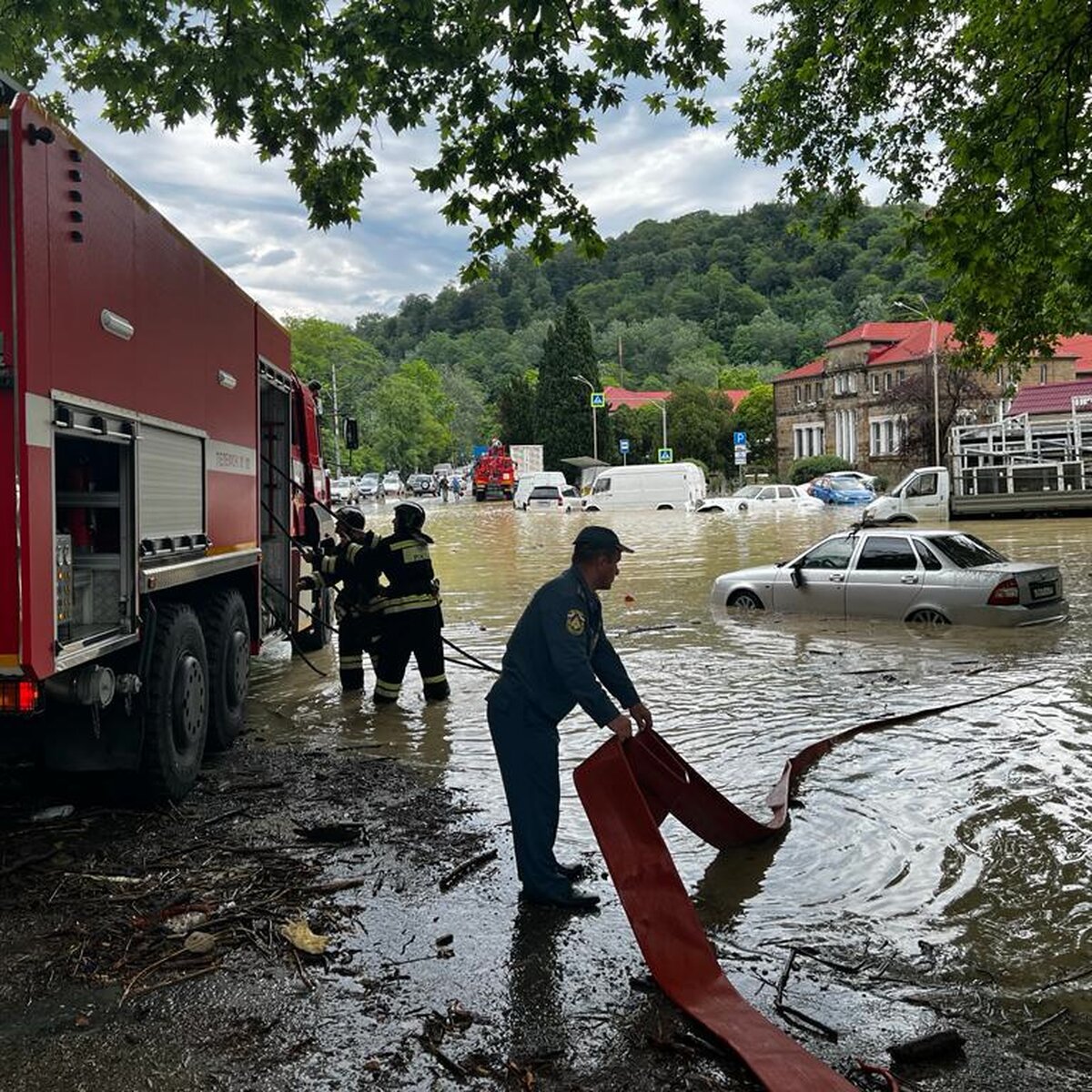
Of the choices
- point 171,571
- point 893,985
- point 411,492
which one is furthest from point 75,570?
point 411,492

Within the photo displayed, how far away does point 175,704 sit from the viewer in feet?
21.0

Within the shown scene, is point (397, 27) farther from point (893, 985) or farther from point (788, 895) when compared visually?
→ point (893, 985)

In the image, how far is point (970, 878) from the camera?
17.7ft

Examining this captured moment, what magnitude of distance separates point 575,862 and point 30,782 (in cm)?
360

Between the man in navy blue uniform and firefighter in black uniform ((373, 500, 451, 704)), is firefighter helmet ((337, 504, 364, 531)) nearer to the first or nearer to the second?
firefighter in black uniform ((373, 500, 451, 704))

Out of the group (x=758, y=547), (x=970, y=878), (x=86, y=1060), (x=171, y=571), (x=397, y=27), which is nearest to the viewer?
(x=86, y=1060)

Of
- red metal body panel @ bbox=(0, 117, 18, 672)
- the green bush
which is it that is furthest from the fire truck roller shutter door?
the green bush

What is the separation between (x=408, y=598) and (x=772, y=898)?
4.60 meters

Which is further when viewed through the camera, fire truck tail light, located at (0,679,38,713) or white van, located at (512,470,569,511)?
white van, located at (512,470,569,511)

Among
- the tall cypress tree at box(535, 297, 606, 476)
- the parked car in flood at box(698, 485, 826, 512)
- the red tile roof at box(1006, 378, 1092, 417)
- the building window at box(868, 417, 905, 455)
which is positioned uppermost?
the tall cypress tree at box(535, 297, 606, 476)

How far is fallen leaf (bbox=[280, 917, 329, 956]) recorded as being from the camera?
453 cm

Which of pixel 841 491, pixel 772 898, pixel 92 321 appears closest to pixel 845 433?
pixel 841 491

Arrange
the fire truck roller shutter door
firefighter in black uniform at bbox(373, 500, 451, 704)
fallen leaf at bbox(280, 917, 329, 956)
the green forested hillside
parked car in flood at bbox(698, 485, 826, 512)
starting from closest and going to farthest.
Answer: fallen leaf at bbox(280, 917, 329, 956) → the fire truck roller shutter door → firefighter in black uniform at bbox(373, 500, 451, 704) → parked car in flood at bbox(698, 485, 826, 512) → the green forested hillside

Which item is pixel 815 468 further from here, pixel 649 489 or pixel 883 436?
pixel 649 489
